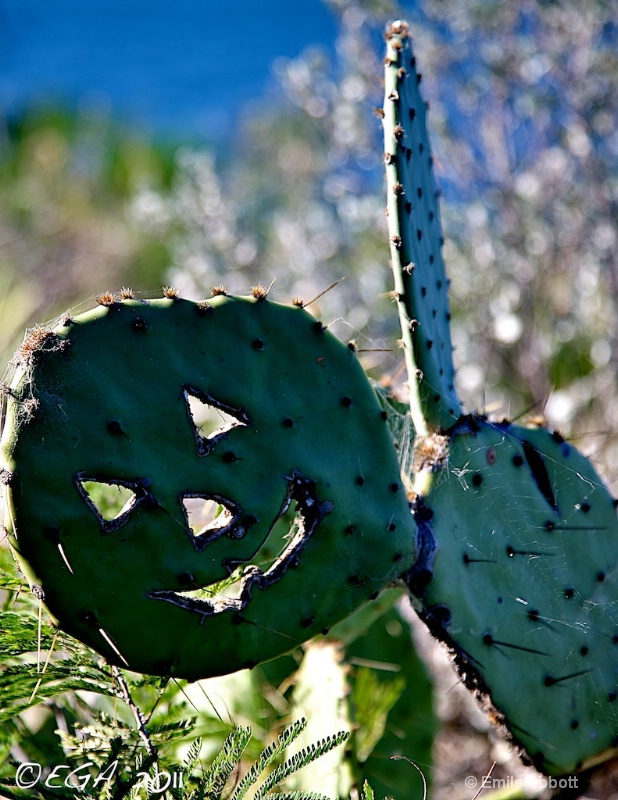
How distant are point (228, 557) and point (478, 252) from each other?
3.07 meters

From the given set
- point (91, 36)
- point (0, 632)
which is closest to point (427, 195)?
point (0, 632)

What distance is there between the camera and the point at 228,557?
117 cm

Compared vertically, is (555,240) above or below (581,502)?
below

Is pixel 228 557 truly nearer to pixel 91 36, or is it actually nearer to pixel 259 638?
pixel 259 638

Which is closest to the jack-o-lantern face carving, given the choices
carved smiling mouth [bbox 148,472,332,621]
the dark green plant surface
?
carved smiling mouth [bbox 148,472,332,621]

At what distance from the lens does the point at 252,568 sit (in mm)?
1215

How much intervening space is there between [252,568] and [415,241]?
2.07ft

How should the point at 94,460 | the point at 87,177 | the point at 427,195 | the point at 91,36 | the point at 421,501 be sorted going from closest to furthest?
the point at 94,460 → the point at 421,501 → the point at 427,195 → the point at 87,177 → the point at 91,36

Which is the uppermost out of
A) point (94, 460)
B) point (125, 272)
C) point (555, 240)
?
point (94, 460)

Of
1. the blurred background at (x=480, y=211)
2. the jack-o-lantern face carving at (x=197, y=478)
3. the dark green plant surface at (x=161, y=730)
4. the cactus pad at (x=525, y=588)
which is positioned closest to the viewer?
the jack-o-lantern face carving at (x=197, y=478)

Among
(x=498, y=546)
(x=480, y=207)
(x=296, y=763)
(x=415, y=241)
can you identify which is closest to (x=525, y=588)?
(x=498, y=546)

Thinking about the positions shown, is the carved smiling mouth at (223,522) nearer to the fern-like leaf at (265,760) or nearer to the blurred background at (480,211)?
the fern-like leaf at (265,760)

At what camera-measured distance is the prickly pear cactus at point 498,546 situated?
4.43ft

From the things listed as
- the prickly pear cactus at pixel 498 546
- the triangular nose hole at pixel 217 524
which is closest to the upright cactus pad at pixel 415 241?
the prickly pear cactus at pixel 498 546
